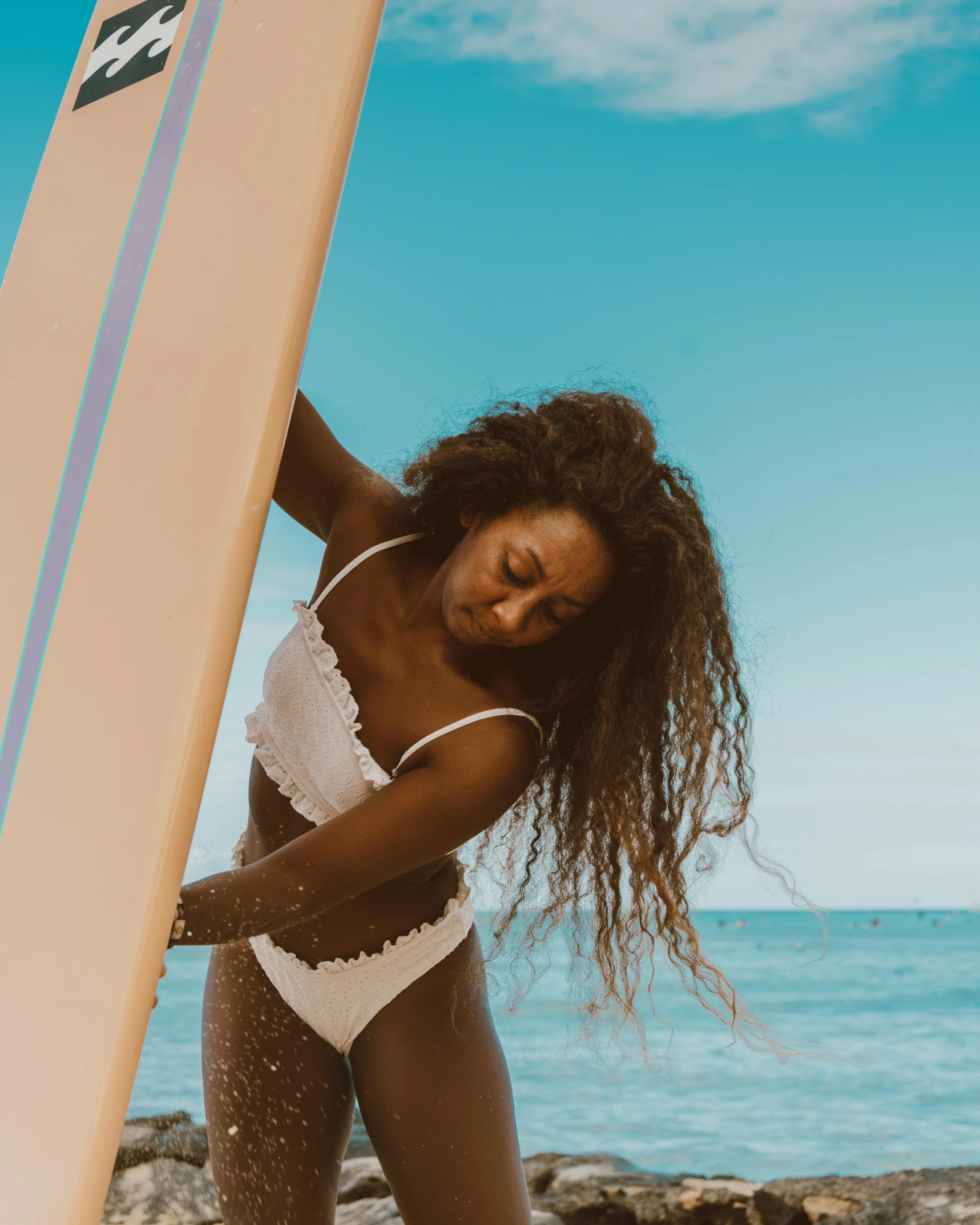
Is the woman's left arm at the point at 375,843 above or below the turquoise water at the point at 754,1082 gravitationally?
above

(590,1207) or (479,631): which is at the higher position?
(479,631)

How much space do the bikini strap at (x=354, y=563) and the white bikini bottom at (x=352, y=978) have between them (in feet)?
1.58

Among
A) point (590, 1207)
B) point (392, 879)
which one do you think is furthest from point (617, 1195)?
point (392, 879)

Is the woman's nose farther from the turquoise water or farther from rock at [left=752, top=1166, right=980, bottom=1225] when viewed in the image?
the turquoise water

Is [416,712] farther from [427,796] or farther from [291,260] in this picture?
[291,260]

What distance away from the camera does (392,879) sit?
1.49 meters

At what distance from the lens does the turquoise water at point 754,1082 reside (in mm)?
7961

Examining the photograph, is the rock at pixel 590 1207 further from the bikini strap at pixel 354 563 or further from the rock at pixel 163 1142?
the bikini strap at pixel 354 563

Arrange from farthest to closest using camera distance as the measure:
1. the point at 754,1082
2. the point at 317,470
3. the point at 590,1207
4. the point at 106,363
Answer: the point at 754,1082, the point at 590,1207, the point at 317,470, the point at 106,363

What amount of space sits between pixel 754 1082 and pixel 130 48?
9.99 meters

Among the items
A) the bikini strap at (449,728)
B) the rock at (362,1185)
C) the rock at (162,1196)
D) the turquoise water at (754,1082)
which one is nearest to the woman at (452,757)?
the bikini strap at (449,728)

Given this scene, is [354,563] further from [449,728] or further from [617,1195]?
[617,1195]

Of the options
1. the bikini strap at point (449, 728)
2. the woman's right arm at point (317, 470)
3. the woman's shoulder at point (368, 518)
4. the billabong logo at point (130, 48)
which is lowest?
the bikini strap at point (449, 728)

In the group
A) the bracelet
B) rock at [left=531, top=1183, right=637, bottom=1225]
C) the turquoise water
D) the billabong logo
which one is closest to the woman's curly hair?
the bracelet
